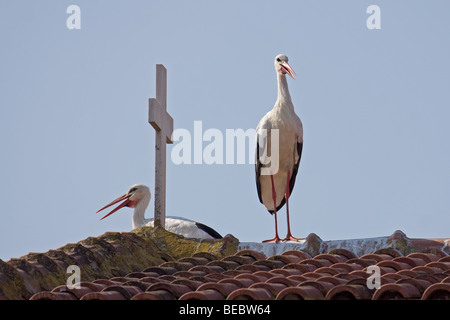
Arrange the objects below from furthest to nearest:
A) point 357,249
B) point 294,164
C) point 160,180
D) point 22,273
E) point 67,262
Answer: point 294,164 < point 160,180 < point 357,249 < point 67,262 < point 22,273

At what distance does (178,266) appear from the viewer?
22.5 feet

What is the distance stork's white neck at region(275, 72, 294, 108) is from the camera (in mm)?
10805

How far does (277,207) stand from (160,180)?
11.1 ft

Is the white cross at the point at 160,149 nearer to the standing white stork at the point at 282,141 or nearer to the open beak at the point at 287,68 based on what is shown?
the standing white stork at the point at 282,141

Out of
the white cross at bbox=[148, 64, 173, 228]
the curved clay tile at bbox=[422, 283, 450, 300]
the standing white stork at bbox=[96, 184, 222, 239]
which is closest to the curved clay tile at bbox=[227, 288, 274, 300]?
the curved clay tile at bbox=[422, 283, 450, 300]

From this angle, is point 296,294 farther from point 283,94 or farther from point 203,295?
point 283,94

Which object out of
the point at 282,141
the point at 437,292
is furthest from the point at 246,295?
the point at 282,141

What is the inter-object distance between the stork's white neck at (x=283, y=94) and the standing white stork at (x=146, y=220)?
2557mm

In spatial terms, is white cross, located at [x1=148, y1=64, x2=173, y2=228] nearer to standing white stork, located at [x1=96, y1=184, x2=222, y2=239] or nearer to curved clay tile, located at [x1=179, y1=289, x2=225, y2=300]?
curved clay tile, located at [x1=179, y1=289, x2=225, y2=300]

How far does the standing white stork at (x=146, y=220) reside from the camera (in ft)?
42.1

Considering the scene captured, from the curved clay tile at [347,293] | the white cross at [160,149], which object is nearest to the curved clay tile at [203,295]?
the curved clay tile at [347,293]
